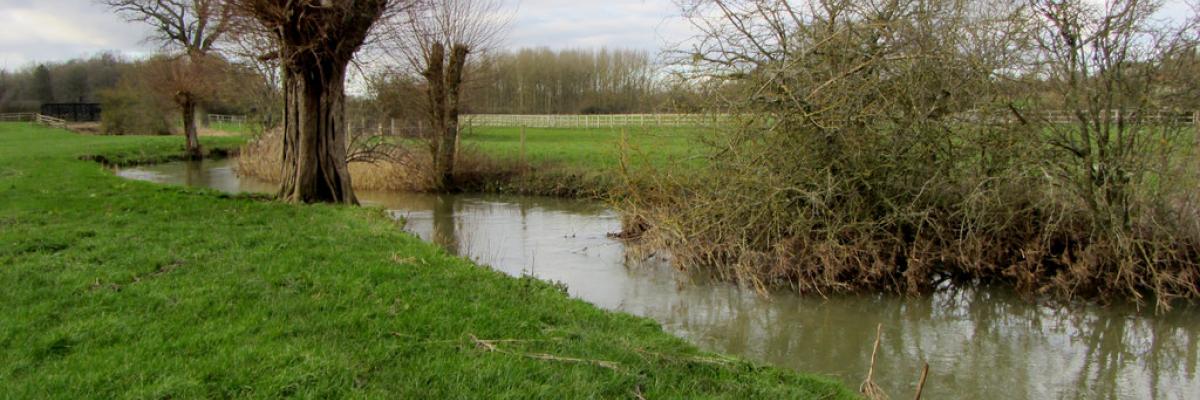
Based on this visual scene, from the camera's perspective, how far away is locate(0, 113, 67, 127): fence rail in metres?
48.2

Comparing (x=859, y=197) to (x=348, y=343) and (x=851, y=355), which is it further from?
(x=348, y=343)

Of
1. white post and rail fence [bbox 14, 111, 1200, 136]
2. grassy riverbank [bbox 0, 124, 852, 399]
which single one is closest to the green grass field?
white post and rail fence [bbox 14, 111, 1200, 136]

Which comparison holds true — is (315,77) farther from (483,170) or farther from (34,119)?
(34,119)

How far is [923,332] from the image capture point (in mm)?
7531

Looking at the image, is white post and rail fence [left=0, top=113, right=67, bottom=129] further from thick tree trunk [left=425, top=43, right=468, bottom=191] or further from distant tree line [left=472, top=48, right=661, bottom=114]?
thick tree trunk [left=425, top=43, right=468, bottom=191]

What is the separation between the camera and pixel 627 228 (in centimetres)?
1209

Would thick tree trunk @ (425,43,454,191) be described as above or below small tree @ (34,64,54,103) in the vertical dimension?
below

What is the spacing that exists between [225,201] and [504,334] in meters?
8.21

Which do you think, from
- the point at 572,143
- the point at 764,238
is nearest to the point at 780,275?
the point at 764,238

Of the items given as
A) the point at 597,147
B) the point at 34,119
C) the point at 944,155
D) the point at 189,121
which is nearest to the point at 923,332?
the point at 944,155

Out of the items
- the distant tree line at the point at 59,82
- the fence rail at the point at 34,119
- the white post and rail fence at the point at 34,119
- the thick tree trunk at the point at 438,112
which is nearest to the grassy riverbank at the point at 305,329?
the thick tree trunk at the point at 438,112

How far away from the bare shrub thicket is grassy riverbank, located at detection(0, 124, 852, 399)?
3.37m

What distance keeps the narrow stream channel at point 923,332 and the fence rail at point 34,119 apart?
49.2m

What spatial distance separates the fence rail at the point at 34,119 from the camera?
48156 millimetres
